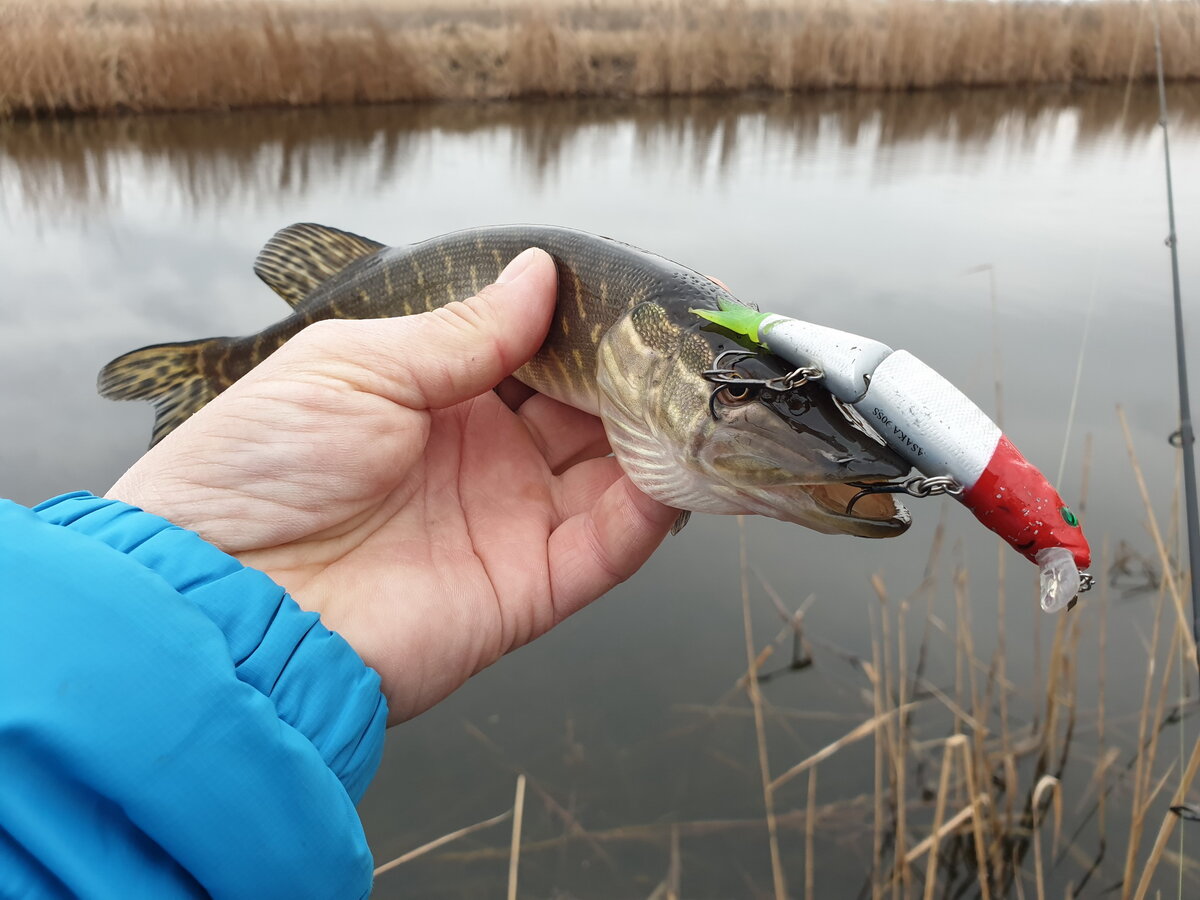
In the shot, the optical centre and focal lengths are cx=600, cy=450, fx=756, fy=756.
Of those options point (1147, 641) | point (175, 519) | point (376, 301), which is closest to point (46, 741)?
point (175, 519)

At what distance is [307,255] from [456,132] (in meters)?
9.21

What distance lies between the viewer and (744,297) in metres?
5.28

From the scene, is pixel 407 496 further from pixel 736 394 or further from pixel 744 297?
pixel 744 297

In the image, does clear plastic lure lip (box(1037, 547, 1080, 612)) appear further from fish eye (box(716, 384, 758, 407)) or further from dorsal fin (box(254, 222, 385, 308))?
dorsal fin (box(254, 222, 385, 308))

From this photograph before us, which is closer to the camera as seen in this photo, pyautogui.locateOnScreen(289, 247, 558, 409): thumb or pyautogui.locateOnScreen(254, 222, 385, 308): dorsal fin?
pyautogui.locateOnScreen(289, 247, 558, 409): thumb


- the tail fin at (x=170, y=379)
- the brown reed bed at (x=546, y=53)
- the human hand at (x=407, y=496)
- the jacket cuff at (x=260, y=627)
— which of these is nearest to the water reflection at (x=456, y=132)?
the brown reed bed at (x=546, y=53)

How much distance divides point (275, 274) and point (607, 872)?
6.73 ft

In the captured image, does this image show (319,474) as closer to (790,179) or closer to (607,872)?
(607,872)

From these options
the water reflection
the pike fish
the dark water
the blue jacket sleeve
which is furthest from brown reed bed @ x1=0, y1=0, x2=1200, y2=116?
the blue jacket sleeve

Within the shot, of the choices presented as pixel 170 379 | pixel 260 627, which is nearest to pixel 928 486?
pixel 260 627

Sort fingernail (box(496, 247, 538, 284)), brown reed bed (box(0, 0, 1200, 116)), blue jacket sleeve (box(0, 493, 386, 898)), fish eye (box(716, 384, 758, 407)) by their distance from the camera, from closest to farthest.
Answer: blue jacket sleeve (box(0, 493, 386, 898)), fish eye (box(716, 384, 758, 407)), fingernail (box(496, 247, 538, 284)), brown reed bed (box(0, 0, 1200, 116))

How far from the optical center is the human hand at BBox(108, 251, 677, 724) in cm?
136

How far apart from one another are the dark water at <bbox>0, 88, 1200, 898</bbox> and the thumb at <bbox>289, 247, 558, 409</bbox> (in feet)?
4.98

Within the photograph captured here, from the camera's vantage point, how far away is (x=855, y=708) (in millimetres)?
2646
